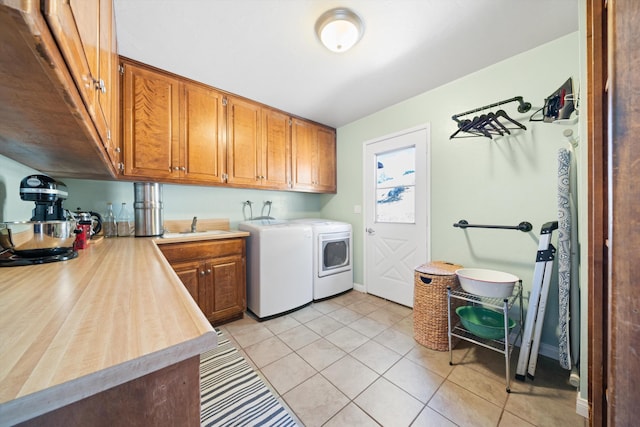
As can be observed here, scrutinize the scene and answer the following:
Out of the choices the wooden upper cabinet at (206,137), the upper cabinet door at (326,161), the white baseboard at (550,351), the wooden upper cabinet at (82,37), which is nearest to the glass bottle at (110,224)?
the wooden upper cabinet at (206,137)

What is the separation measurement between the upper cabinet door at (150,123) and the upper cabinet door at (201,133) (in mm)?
61

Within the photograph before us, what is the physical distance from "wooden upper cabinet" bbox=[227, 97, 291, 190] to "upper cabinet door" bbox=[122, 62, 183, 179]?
49cm

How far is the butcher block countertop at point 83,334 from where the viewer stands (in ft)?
0.97

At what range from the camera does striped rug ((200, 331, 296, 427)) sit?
3.88 ft

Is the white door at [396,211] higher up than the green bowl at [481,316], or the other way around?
the white door at [396,211]

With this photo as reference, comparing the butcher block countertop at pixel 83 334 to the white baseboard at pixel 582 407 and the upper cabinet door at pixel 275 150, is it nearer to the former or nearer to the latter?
the white baseboard at pixel 582 407

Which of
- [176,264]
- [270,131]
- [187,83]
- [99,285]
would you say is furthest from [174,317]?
[270,131]

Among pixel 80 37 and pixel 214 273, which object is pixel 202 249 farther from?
pixel 80 37

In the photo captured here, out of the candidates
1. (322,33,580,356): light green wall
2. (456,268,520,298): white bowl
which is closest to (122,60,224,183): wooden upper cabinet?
(322,33,580,356): light green wall

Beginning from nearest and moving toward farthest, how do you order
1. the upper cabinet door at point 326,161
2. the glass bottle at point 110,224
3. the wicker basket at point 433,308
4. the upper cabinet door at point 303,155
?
the wicker basket at point 433,308
the glass bottle at point 110,224
the upper cabinet door at point 303,155
the upper cabinet door at point 326,161

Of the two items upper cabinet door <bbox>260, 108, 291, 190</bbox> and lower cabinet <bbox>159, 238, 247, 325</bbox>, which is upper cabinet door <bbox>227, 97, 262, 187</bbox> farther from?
lower cabinet <bbox>159, 238, 247, 325</bbox>

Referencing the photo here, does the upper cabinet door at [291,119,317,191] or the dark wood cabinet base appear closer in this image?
the dark wood cabinet base

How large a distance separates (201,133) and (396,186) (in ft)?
6.98

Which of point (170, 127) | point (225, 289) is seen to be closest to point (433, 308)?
point (225, 289)
